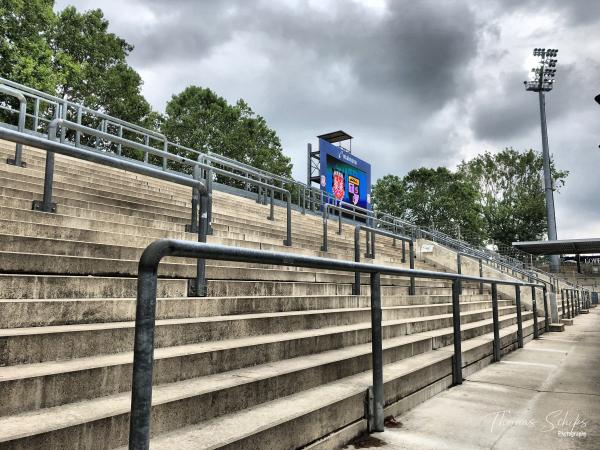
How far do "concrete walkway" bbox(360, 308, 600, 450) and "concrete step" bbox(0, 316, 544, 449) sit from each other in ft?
1.11

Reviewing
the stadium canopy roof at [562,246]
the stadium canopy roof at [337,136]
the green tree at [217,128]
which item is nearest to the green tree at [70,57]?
the green tree at [217,128]

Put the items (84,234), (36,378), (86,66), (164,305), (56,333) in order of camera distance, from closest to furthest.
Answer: (36,378)
(56,333)
(164,305)
(84,234)
(86,66)

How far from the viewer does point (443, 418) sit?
3.11 metres

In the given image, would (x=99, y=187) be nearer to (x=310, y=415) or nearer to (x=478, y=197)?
(x=310, y=415)

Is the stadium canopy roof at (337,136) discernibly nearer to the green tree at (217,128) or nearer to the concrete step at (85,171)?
the green tree at (217,128)

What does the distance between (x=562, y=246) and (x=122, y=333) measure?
117 ft

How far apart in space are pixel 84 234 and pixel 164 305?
4.36 feet

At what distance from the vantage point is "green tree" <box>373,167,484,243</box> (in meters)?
39.1

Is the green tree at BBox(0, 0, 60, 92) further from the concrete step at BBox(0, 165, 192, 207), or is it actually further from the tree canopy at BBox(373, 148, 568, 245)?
the tree canopy at BBox(373, 148, 568, 245)

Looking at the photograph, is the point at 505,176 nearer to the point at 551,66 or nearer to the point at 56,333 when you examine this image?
the point at 551,66

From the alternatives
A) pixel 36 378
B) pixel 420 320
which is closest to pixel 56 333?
pixel 36 378

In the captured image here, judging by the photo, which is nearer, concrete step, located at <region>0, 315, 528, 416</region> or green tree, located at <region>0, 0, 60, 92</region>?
concrete step, located at <region>0, 315, 528, 416</region>

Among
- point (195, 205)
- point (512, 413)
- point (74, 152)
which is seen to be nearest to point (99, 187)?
point (195, 205)

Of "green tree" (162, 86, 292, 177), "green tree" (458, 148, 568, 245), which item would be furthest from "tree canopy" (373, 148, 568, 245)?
"green tree" (162, 86, 292, 177)
